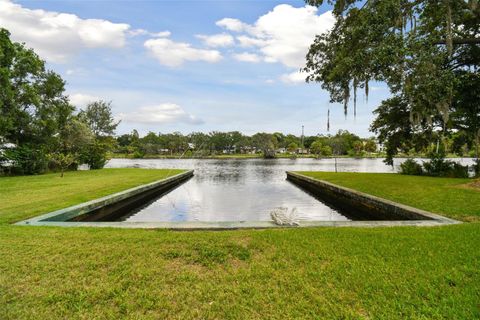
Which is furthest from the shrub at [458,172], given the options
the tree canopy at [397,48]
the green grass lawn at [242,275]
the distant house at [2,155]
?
the distant house at [2,155]

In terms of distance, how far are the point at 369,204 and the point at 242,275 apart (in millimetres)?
7617

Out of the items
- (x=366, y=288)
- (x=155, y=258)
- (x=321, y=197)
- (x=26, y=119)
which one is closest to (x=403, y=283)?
(x=366, y=288)

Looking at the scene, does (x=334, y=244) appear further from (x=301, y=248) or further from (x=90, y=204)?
(x=90, y=204)

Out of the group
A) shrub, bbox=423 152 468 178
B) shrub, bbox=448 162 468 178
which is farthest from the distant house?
shrub, bbox=448 162 468 178

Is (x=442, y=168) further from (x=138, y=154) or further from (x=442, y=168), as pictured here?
(x=138, y=154)

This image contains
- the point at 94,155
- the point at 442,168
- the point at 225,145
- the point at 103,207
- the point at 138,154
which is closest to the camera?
the point at 103,207

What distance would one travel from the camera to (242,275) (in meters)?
3.41

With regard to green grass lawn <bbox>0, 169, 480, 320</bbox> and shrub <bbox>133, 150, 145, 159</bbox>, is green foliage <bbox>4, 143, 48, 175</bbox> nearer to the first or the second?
green grass lawn <bbox>0, 169, 480, 320</bbox>

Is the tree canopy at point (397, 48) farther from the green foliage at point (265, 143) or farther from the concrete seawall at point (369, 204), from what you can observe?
the green foliage at point (265, 143)

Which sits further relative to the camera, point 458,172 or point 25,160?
point 25,160

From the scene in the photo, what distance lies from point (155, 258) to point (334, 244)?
109 inches

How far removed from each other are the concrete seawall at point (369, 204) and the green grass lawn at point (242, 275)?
6.18 ft

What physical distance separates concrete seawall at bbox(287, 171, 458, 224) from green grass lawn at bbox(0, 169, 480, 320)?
188cm

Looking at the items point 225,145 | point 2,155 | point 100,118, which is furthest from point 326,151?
point 2,155
